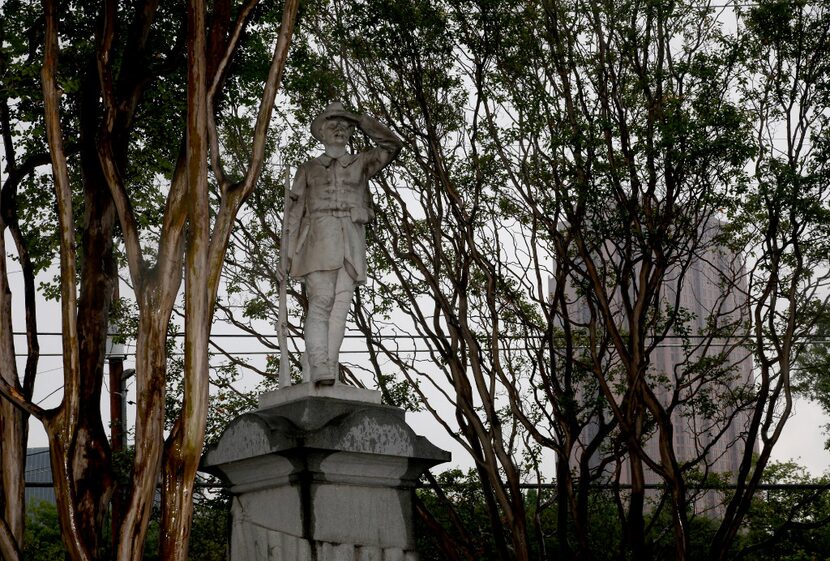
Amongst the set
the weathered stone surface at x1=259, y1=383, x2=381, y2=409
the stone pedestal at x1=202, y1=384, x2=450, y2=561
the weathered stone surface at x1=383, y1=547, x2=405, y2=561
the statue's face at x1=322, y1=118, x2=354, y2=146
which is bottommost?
the weathered stone surface at x1=383, y1=547, x2=405, y2=561

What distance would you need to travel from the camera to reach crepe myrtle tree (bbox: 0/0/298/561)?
8617 millimetres

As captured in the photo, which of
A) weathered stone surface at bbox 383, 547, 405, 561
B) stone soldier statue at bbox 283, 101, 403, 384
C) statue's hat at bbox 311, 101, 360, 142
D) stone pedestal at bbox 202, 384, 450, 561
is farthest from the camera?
→ statue's hat at bbox 311, 101, 360, 142

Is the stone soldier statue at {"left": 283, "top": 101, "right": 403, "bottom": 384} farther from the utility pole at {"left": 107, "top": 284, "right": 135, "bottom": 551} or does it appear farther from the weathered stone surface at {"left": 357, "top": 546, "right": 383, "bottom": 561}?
the utility pole at {"left": 107, "top": 284, "right": 135, "bottom": 551}

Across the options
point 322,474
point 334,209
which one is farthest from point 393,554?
point 334,209

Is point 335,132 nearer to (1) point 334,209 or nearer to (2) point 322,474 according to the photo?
(1) point 334,209

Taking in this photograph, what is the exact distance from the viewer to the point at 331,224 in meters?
7.10

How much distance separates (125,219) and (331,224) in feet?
10.2

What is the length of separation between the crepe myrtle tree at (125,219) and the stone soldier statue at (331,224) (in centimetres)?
165

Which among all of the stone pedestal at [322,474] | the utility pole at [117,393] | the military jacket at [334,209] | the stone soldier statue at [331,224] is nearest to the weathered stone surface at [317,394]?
the stone pedestal at [322,474]

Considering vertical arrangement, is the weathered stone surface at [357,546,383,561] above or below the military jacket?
below

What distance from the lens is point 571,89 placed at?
14.2 m

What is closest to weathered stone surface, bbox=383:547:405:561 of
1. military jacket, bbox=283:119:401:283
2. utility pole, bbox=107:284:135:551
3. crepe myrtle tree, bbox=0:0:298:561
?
military jacket, bbox=283:119:401:283

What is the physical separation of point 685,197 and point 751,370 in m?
3.13

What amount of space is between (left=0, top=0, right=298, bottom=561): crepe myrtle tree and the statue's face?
175 cm
